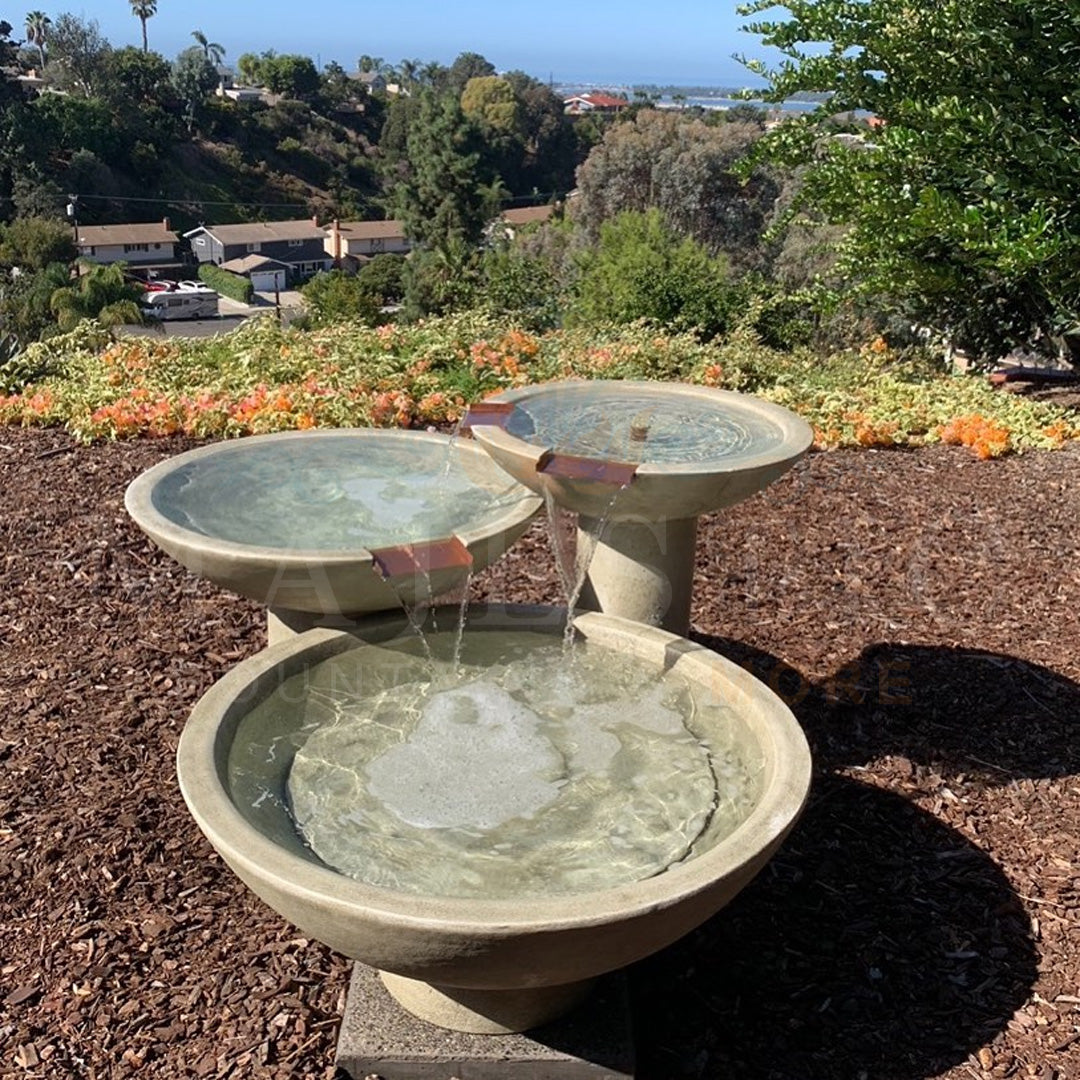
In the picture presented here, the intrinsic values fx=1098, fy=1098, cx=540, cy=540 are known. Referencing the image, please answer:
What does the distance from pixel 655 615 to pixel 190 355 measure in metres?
5.69

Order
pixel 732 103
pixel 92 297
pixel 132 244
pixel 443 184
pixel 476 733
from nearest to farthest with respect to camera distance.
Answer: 1. pixel 476 733
2. pixel 92 297
3. pixel 443 184
4. pixel 132 244
5. pixel 732 103

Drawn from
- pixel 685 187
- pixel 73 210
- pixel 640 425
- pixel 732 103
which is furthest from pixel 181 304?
pixel 732 103

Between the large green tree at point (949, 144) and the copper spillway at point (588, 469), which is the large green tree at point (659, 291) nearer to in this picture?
the large green tree at point (949, 144)

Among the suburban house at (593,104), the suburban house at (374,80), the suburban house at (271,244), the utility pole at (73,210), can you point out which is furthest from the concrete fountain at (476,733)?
the suburban house at (593,104)

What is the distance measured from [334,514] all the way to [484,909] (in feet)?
6.76

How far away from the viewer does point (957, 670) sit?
4.66m

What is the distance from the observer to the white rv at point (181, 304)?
167ft

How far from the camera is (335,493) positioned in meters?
4.10

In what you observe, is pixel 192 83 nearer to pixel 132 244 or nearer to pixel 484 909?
pixel 132 244

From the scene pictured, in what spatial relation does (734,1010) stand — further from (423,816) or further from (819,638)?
(819,638)

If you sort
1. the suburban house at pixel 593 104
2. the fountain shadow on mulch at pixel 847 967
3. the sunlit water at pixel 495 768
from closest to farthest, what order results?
the sunlit water at pixel 495 768, the fountain shadow on mulch at pixel 847 967, the suburban house at pixel 593 104

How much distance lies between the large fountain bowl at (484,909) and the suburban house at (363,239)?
68.3 metres

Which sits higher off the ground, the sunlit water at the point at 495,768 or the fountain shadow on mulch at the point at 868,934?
the sunlit water at the point at 495,768

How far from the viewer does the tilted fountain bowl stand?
347cm
